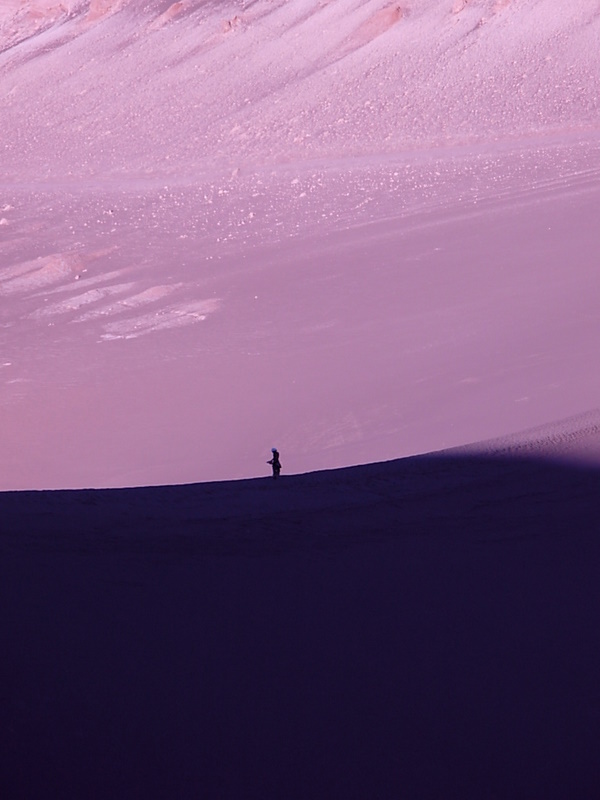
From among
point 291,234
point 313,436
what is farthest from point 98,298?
point 313,436

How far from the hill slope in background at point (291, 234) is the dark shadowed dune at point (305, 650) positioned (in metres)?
2.25

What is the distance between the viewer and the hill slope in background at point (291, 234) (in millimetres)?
6801

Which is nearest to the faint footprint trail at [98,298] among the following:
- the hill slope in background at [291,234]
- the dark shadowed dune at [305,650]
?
the hill slope in background at [291,234]

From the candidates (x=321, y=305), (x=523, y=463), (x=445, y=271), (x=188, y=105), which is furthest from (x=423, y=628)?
(x=188, y=105)

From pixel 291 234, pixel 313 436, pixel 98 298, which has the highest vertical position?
pixel 291 234

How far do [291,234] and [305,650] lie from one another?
29.3ft

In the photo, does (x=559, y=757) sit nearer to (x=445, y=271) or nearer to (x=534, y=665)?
(x=534, y=665)

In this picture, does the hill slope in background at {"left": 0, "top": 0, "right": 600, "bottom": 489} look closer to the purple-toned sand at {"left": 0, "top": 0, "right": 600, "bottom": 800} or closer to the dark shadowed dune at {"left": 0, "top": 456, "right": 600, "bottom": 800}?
the purple-toned sand at {"left": 0, "top": 0, "right": 600, "bottom": 800}

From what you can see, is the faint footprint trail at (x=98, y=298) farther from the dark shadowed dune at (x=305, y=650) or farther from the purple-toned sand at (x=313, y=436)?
the dark shadowed dune at (x=305, y=650)

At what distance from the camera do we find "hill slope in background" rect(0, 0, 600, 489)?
22.3ft

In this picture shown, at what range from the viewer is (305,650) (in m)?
2.93

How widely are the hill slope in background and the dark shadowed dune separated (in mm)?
2248

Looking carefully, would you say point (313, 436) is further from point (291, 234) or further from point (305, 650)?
point (291, 234)

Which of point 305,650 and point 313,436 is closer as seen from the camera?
point 305,650
